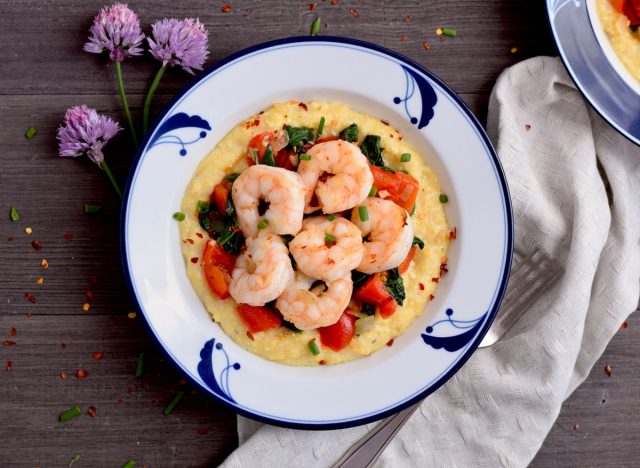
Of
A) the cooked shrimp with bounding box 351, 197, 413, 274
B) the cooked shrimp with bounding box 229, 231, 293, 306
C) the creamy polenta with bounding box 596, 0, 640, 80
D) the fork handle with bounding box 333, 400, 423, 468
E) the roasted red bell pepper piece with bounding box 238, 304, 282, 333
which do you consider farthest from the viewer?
the creamy polenta with bounding box 596, 0, 640, 80

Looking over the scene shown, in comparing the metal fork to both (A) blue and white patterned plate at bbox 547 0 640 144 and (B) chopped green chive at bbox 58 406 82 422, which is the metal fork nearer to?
(A) blue and white patterned plate at bbox 547 0 640 144

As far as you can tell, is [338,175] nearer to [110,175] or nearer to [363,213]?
[363,213]

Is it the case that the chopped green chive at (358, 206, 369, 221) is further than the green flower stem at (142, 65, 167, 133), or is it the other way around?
the green flower stem at (142, 65, 167, 133)

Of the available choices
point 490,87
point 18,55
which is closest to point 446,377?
point 490,87

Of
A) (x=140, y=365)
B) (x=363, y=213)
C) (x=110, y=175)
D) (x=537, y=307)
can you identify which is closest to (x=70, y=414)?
(x=140, y=365)

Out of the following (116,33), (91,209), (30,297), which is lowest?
(30,297)

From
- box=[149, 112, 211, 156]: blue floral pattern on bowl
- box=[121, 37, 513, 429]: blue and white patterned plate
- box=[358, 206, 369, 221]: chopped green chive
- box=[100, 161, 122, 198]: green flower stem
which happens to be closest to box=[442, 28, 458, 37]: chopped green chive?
box=[121, 37, 513, 429]: blue and white patterned plate

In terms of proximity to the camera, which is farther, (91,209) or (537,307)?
(537,307)
